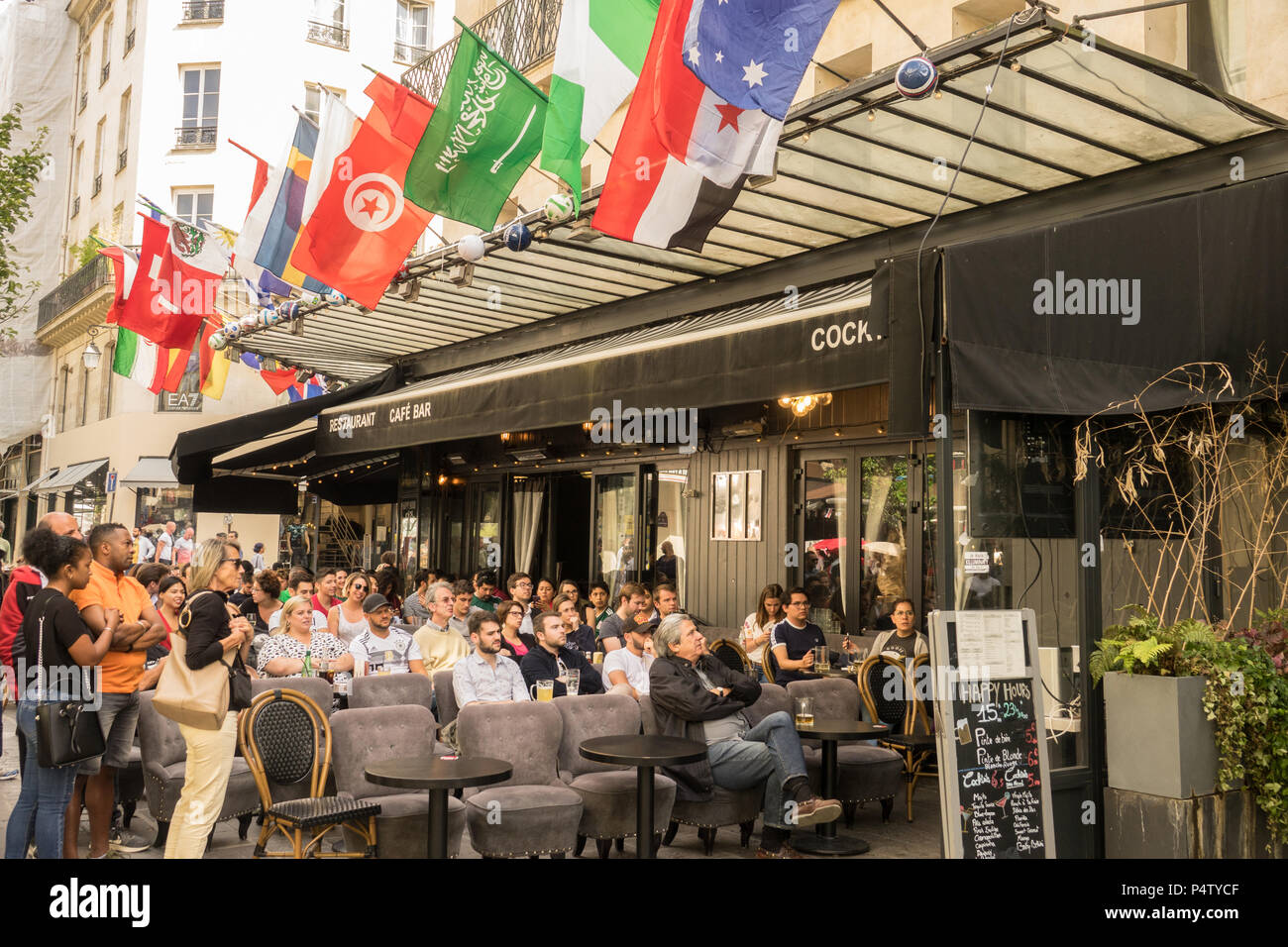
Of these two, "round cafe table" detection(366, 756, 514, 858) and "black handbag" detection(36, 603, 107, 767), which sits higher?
"black handbag" detection(36, 603, 107, 767)

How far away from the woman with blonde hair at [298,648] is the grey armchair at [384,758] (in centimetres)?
177

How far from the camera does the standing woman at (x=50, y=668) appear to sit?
19.1 feet

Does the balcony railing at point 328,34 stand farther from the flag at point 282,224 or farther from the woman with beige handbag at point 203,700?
the woman with beige handbag at point 203,700

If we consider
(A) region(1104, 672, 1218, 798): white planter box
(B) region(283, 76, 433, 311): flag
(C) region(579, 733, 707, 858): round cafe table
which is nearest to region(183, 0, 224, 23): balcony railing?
(B) region(283, 76, 433, 311): flag

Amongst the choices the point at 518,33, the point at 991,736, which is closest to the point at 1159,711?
the point at 991,736

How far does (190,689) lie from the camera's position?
5.68 meters

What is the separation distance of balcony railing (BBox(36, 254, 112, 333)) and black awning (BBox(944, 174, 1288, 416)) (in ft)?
90.5

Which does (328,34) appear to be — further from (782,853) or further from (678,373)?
(782,853)

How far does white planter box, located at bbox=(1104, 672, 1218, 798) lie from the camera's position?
5406 mm

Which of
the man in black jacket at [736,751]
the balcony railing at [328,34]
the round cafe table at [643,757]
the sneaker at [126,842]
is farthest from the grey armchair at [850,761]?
the balcony railing at [328,34]

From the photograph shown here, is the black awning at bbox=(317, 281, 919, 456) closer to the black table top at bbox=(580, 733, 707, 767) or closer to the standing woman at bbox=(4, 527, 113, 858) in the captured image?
the black table top at bbox=(580, 733, 707, 767)

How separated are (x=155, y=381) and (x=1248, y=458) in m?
14.9

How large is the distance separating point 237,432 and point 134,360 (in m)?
3.60
